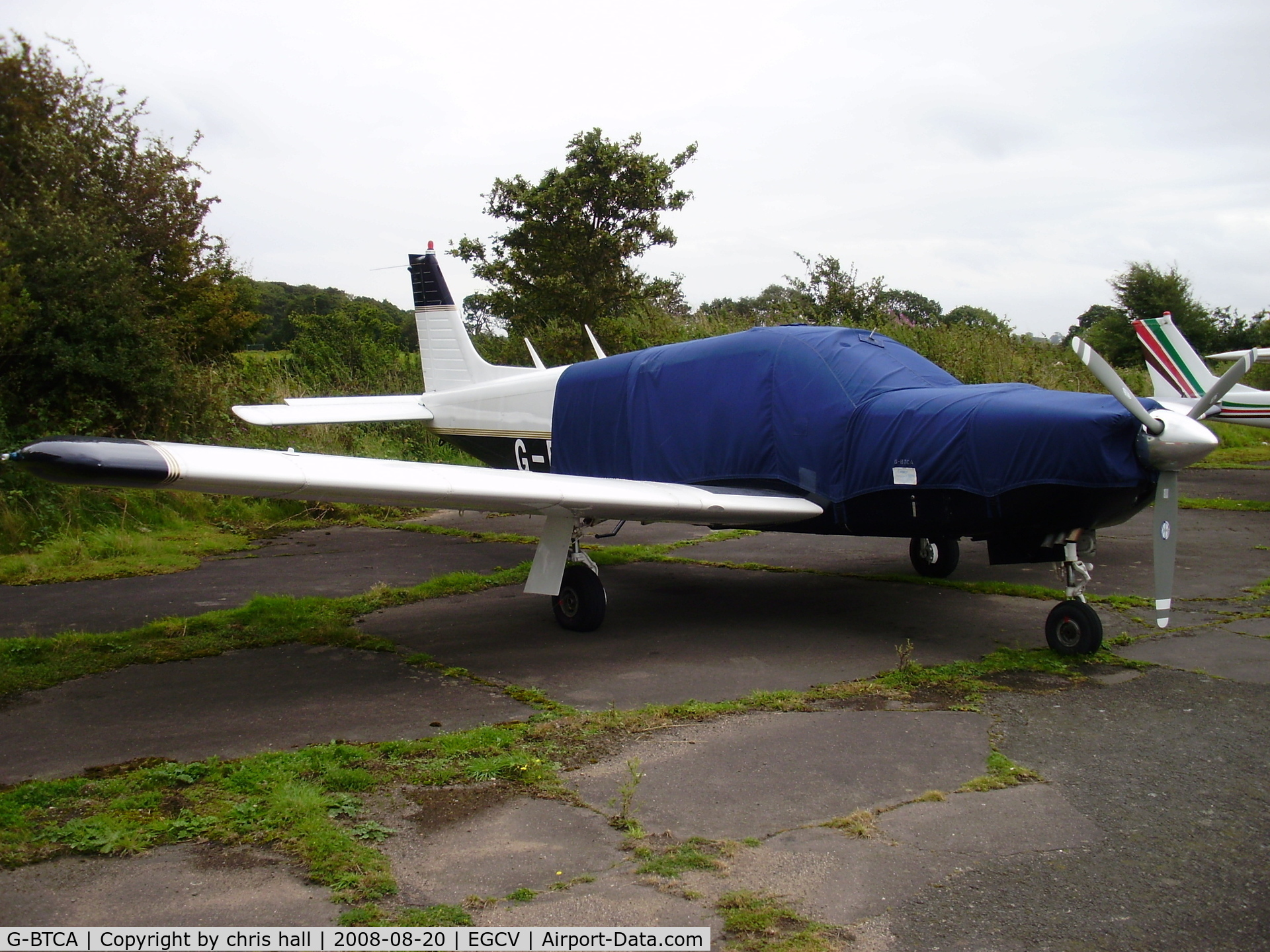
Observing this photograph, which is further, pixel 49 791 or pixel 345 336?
pixel 345 336

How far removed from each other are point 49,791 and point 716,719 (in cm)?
299

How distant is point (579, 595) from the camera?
675 centimetres

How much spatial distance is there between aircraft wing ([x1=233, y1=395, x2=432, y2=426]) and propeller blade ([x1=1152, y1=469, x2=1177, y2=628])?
661cm

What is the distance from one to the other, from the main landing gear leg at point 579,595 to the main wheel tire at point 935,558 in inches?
130

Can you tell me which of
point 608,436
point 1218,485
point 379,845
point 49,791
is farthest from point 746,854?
point 1218,485

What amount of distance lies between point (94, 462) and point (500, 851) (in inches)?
103

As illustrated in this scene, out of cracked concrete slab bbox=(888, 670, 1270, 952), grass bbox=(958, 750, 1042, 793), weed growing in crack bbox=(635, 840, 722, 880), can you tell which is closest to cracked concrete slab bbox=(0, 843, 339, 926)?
weed growing in crack bbox=(635, 840, 722, 880)

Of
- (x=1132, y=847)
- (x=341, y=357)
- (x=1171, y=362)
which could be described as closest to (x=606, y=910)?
(x=1132, y=847)

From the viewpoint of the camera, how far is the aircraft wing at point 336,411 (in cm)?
810

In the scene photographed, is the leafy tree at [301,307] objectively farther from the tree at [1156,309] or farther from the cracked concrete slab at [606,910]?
the cracked concrete slab at [606,910]

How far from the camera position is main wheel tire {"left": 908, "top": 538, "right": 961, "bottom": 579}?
27.6 ft

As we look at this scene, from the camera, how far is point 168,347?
12516 mm

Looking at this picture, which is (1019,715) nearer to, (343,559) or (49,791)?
(49,791)

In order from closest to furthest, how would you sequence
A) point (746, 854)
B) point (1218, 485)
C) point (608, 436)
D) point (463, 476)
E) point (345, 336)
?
point (746, 854)
point (463, 476)
point (608, 436)
point (1218, 485)
point (345, 336)
